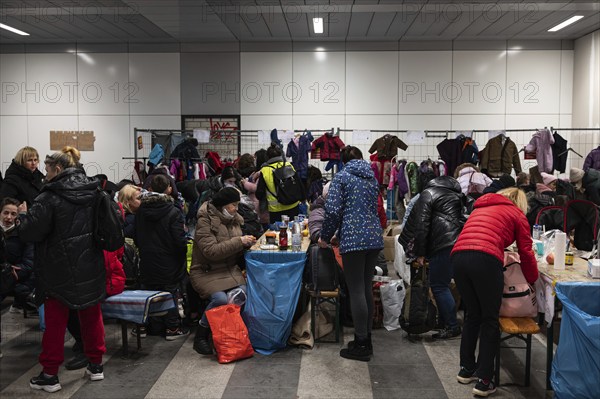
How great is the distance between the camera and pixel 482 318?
11.6ft

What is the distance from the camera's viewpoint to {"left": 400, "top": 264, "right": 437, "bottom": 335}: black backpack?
4.59 metres

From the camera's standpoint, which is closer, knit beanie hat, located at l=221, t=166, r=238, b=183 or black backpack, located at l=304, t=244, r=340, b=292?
black backpack, located at l=304, t=244, r=340, b=292

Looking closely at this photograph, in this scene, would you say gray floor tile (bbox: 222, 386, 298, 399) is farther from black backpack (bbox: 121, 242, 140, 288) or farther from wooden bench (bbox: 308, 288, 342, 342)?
black backpack (bbox: 121, 242, 140, 288)

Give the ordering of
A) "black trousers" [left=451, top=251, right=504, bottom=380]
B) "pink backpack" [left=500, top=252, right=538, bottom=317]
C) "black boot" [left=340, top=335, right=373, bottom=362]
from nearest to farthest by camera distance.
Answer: "black trousers" [left=451, top=251, right=504, bottom=380] → "pink backpack" [left=500, top=252, right=538, bottom=317] → "black boot" [left=340, top=335, right=373, bottom=362]

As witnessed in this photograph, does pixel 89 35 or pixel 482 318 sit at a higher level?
pixel 89 35

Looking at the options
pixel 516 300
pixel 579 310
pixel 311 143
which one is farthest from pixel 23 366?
pixel 311 143

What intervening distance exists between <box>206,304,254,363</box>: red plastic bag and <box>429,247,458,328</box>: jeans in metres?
1.64

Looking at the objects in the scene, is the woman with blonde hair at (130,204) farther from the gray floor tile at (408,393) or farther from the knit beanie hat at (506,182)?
the knit beanie hat at (506,182)

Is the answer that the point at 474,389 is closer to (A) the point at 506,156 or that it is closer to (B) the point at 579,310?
(B) the point at 579,310

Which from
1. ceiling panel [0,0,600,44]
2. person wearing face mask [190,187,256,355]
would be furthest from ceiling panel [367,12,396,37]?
person wearing face mask [190,187,256,355]

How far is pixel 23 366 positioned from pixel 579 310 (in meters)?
3.83

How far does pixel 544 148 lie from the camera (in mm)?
7816

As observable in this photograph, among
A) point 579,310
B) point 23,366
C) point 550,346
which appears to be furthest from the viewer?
point 23,366

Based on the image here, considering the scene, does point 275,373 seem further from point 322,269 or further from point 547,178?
point 547,178
